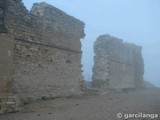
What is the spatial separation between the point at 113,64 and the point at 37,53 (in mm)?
10891

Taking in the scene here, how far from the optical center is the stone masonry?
10.8 m

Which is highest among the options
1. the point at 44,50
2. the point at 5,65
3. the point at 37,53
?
the point at 44,50

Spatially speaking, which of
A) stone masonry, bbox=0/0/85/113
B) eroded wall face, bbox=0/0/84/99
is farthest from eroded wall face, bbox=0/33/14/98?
eroded wall face, bbox=0/0/84/99

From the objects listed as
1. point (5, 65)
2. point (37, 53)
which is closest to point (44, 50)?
point (37, 53)

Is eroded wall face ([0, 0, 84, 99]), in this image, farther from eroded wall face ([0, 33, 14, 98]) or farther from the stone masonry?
eroded wall face ([0, 33, 14, 98])

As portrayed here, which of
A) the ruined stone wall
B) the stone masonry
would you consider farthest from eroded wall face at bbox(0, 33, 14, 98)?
the ruined stone wall

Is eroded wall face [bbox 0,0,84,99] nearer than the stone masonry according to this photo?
No

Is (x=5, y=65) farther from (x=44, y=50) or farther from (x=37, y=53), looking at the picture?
(x=44, y=50)

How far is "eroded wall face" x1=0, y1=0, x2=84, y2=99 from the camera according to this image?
11977 millimetres

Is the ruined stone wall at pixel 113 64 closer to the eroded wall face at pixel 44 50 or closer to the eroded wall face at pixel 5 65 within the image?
the eroded wall face at pixel 44 50

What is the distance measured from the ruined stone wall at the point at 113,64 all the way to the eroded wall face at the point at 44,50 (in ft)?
16.8

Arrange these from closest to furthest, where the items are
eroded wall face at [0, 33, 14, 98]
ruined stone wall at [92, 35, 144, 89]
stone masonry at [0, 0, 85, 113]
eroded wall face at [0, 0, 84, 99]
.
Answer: eroded wall face at [0, 33, 14, 98]
stone masonry at [0, 0, 85, 113]
eroded wall face at [0, 0, 84, 99]
ruined stone wall at [92, 35, 144, 89]

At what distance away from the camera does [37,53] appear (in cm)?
1312

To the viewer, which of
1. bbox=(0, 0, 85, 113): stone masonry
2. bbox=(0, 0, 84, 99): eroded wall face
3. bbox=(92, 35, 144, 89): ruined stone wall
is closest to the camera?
bbox=(0, 0, 85, 113): stone masonry
